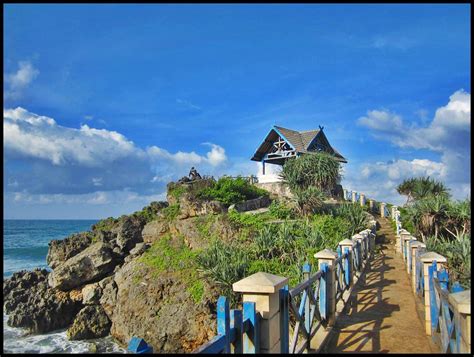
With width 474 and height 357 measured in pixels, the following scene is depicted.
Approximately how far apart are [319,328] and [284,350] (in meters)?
2.28

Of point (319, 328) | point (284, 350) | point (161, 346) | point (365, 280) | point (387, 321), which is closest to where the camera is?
point (284, 350)

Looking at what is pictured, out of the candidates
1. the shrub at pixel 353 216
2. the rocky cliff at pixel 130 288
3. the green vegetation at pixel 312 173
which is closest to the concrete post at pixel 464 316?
the rocky cliff at pixel 130 288

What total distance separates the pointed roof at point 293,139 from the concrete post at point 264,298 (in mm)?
26115

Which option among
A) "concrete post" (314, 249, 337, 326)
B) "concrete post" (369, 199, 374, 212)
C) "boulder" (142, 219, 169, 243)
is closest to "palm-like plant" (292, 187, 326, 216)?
"boulder" (142, 219, 169, 243)

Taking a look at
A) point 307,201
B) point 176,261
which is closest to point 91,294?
point 176,261

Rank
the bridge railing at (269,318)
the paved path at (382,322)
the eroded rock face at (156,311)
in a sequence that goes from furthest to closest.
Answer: the eroded rock face at (156,311)
the paved path at (382,322)
the bridge railing at (269,318)

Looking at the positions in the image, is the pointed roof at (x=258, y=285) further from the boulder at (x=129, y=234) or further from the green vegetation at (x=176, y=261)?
the boulder at (x=129, y=234)

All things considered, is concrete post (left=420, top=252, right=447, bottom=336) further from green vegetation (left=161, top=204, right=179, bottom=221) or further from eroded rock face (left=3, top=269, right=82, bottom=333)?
green vegetation (left=161, top=204, right=179, bottom=221)

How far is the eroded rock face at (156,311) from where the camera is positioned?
12500 millimetres

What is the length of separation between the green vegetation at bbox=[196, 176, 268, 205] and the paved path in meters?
11.6

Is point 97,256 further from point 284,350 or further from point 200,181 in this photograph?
point 284,350

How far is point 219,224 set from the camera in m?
18.8

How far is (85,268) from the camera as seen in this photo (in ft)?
60.6

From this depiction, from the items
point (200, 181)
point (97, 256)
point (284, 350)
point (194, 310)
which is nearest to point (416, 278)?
point (284, 350)
